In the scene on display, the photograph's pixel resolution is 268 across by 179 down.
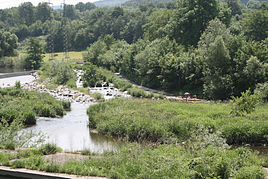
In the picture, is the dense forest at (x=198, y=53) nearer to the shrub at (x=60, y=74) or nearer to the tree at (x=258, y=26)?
the tree at (x=258, y=26)

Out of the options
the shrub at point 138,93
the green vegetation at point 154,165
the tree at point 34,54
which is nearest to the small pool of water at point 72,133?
the green vegetation at point 154,165

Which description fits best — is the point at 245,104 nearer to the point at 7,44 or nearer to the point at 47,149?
the point at 47,149

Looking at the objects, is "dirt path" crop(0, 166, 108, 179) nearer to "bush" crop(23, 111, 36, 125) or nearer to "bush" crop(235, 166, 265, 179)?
"bush" crop(235, 166, 265, 179)

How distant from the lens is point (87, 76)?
194ft

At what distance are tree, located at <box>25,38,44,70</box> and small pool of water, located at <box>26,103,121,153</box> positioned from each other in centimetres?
5753

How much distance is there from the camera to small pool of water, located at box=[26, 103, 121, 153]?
21672 mm

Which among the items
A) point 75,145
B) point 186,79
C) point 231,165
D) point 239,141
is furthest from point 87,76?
point 231,165

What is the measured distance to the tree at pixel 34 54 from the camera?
86.8 meters

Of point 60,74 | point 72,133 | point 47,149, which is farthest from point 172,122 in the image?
point 60,74

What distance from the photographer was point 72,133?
2600 centimetres

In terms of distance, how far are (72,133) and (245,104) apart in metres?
14.2

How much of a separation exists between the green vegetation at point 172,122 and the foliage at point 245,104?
468 millimetres

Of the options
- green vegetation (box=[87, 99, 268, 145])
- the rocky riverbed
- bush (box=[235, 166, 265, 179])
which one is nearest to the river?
green vegetation (box=[87, 99, 268, 145])

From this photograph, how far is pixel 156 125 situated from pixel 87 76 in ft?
126
